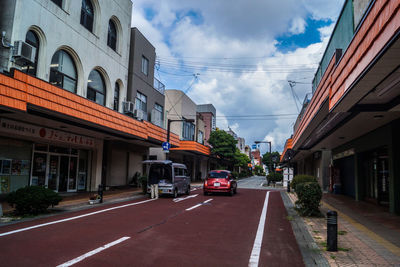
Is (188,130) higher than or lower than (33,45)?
lower

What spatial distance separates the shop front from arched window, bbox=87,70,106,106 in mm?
2534

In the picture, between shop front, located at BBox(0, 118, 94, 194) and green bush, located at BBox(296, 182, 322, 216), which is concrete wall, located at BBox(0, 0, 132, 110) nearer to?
shop front, located at BBox(0, 118, 94, 194)

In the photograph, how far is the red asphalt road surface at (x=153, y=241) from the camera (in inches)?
226

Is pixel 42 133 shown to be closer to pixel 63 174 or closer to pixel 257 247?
pixel 63 174

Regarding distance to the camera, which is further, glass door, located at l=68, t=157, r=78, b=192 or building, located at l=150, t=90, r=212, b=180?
building, located at l=150, t=90, r=212, b=180

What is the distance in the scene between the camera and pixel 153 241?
284 inches

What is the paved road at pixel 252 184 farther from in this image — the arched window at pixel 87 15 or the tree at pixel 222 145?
the arched window at pixel 87 15

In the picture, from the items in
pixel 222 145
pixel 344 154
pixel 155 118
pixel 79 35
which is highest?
pixel 79 35

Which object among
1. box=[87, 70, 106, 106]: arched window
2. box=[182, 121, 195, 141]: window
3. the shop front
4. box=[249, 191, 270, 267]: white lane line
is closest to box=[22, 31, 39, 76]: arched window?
the shop front

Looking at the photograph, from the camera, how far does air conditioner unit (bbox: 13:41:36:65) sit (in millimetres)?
12031

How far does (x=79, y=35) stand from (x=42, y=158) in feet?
22.9

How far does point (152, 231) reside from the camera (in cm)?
834

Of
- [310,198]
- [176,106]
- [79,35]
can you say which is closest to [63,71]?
[79,35]

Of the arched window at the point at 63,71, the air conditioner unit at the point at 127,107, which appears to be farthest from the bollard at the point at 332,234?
the air conditioner unit at the point at 127,107
